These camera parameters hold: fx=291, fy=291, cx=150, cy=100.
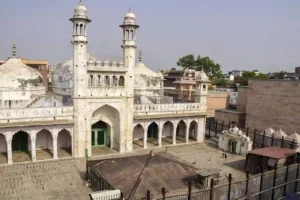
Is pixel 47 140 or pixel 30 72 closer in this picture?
pixel 47 140

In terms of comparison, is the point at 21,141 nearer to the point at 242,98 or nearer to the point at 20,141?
the point at 20,141

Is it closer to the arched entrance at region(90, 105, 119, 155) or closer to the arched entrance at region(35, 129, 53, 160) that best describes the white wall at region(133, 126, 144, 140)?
the arched entrance at region(90, 105, 119, 155)

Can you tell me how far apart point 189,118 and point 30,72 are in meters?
14.2

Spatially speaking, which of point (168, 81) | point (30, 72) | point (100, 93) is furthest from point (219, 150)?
point (168, 81)

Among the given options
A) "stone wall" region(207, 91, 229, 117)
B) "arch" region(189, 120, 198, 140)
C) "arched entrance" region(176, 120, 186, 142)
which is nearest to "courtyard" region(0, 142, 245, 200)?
"arch" region(189, 120, 198, 140)

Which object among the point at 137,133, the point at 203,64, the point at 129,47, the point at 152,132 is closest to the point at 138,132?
the point at 137,133

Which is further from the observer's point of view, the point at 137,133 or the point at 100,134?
the point at 137,133

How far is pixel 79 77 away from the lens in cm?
1984

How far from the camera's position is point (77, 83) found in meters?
19.8

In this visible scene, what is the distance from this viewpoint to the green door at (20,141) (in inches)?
817

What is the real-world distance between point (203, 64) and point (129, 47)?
3933 cm

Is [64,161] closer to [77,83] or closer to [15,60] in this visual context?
[77,83]

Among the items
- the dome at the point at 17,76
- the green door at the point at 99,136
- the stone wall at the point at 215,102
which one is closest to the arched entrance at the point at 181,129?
the green door at the point at 99,136

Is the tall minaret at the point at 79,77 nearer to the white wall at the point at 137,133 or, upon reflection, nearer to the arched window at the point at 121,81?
the arched window at the point at 121,81
